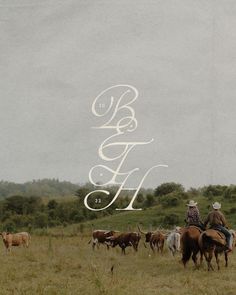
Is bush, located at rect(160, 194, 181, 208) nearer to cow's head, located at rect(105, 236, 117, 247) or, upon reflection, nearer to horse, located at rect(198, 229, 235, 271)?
cow's head, located at rect(105, 236, 117, 247)

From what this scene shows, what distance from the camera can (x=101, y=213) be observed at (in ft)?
163

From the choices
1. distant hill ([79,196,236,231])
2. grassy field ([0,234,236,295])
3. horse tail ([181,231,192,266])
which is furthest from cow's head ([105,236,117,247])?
distant hill ([79,196,236,231])

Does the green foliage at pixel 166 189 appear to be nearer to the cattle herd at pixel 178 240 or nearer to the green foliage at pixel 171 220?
the green foliage at pixel 171 220

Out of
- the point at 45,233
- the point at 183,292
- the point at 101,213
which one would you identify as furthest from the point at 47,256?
the point at 101,213

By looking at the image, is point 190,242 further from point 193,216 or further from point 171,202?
point 171,202

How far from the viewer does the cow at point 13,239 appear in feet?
64.1

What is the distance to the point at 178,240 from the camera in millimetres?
16703

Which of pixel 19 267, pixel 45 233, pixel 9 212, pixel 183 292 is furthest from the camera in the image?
pixel 9 212

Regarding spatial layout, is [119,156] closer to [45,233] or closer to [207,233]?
[207,233]

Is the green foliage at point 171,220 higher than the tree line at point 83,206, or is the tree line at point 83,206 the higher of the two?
the tree line at point 83,206

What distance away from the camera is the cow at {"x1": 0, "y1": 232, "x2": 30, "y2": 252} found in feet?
64.1

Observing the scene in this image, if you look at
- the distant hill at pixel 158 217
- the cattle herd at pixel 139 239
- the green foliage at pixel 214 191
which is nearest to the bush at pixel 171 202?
the distant hill at pixel 158 217

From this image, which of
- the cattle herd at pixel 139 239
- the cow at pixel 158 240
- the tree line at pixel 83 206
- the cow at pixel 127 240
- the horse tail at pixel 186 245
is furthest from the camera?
the tree line at pixel 83 206

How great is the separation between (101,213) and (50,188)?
72106 mm
